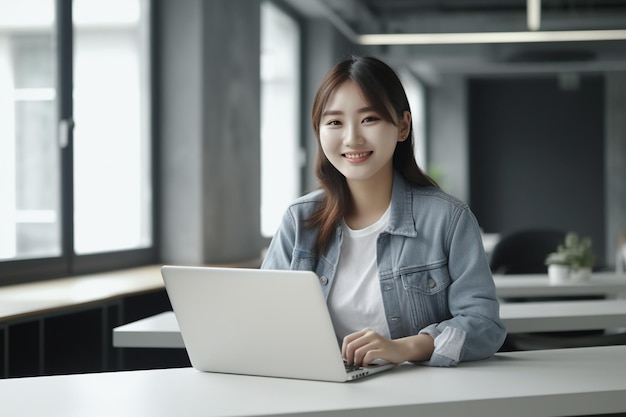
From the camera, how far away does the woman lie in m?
2.08

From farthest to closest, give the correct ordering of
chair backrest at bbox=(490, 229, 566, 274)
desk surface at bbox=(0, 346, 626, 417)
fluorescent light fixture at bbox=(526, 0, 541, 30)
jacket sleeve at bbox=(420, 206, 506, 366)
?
fluorescent light fixture at bbox=(526, 0, 541, 30) < chair backrest at bbox=(490, 229, 566, 274) < jacket sleeve at bbox=(420, 206, 506, 366) < desk surface at bbox=(0, 346, 626, 417)

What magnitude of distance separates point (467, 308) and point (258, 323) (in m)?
0.54

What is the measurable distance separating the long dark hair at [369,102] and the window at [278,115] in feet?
14.3

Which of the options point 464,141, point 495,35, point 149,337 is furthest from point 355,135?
point 464,141

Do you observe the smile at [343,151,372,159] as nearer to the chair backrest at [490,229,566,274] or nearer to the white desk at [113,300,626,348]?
the white desk at [113,300,626,348]

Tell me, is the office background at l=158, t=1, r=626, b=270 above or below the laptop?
above

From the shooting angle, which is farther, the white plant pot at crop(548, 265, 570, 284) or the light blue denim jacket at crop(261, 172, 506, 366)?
the white plant pot at crop(548, 265, 570, 284)

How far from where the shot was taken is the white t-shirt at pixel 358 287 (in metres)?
2.19

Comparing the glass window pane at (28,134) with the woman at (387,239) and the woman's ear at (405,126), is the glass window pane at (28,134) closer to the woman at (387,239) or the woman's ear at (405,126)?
the woman at (387,239)

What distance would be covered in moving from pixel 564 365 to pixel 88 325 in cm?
202

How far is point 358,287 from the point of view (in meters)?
2.21

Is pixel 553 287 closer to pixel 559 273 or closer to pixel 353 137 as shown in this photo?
pixel 559 273

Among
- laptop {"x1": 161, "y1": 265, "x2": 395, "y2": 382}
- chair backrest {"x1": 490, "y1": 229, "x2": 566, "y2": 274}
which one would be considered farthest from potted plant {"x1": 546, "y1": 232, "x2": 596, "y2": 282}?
laptop {"x1": 161, "y1": 265, "x2": 395, "y2": 382}

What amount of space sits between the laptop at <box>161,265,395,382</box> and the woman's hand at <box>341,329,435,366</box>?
26 mm
